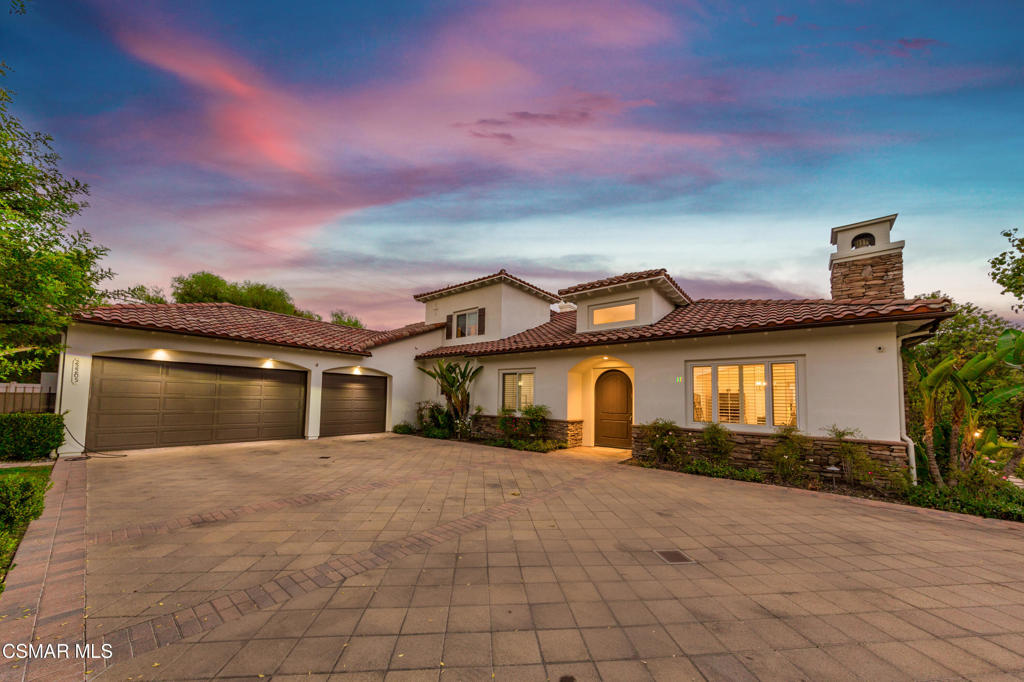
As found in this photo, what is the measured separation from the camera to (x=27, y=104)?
19.7ft

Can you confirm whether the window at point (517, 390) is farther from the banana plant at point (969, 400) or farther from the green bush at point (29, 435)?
the green bush at point (29, 435)

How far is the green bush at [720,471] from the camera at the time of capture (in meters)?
7.88

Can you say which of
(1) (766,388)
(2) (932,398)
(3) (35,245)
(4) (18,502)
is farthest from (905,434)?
(3) (35,245)

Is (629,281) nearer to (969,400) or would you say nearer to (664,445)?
(664,445)

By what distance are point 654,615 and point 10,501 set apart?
23.7 ft

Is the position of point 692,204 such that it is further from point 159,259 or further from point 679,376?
point 159,259

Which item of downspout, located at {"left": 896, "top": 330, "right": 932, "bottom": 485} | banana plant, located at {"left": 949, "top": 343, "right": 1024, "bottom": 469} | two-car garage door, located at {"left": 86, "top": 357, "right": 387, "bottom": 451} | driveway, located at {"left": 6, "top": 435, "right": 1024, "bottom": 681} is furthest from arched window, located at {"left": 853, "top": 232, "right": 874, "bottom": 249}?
two-car garage door, located at {"left": 86, "top": 357, "right": 387, "bottom": 451}

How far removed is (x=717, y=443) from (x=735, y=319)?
307 centimetres

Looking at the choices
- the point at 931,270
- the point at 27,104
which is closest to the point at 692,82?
the point at 27,104

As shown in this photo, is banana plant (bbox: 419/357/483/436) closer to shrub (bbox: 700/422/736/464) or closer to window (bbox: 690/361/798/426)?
window (bbox: 690/361/798/426)

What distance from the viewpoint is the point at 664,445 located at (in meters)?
9.32

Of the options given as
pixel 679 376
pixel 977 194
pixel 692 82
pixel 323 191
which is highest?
pixel 692 82

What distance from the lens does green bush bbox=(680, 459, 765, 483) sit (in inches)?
310

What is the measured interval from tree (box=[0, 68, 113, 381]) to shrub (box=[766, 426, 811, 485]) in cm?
1208
